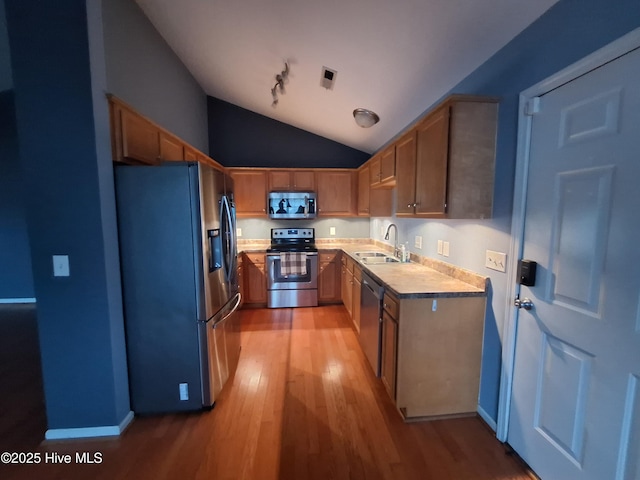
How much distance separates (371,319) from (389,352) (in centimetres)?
43

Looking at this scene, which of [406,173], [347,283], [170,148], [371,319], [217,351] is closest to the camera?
[217,351]

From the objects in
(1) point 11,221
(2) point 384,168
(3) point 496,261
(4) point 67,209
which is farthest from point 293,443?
(1) point 11,221

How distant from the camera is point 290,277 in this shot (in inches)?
159

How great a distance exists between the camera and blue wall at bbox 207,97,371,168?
438cm

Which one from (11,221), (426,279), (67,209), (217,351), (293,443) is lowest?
(293,443)

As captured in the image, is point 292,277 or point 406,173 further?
point 292,277

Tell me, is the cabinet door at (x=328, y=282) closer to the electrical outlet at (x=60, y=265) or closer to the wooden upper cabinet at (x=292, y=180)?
the wooden upper cabinet at (x=292, y=180)

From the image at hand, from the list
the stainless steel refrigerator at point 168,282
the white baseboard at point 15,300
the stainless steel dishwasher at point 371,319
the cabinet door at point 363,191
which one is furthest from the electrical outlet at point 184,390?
the white baseboard at point 15,300

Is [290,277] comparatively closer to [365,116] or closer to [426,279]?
[426,279]

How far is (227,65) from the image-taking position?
3.02 metres

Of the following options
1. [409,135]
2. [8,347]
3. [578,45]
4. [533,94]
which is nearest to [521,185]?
[533,94]

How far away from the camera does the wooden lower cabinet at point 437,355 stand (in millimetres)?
1780

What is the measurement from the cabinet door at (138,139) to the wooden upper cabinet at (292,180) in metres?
2.10

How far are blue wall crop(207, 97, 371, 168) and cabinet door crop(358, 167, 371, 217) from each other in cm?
58
